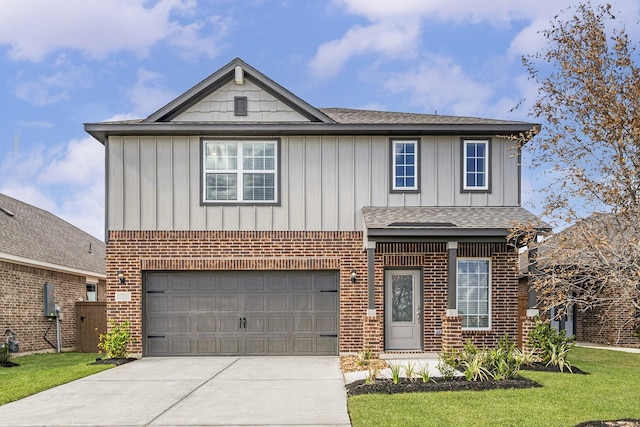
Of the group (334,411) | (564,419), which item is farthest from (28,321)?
(564,419)

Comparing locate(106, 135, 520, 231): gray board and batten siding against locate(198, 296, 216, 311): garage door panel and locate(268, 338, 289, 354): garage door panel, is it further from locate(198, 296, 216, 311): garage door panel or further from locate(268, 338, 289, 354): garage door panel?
locate(268, 338, 289, 354): garage door panel

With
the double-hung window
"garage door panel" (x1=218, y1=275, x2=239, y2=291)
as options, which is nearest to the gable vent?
"garage door panel" (x1=218, y1=275, x2=239, y2=291)

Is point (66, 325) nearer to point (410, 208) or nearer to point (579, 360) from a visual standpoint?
point (410, 208)

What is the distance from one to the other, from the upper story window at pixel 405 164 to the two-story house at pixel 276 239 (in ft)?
0.29

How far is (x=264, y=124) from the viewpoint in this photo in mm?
15047

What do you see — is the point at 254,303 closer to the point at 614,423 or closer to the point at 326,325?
the point at 326,325

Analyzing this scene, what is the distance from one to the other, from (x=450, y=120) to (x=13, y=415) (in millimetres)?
12443

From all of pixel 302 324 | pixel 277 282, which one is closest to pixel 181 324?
pixel 277 282

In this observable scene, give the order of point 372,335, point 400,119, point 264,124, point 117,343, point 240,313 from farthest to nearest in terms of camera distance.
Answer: point 400,119 < point 240,313 < point 264,124 < point 117,343 < point 372,335

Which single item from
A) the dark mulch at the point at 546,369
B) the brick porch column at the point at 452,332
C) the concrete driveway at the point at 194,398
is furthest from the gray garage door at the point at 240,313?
the dark mulch at the point at 546,369

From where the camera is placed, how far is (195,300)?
15.3m

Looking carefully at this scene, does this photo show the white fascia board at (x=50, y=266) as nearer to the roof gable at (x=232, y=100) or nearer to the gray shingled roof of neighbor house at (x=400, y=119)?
the roof gable at (x=232, y=100)

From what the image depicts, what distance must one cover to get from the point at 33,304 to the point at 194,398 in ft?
Result: 36.7

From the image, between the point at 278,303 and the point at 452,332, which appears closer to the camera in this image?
the point at 452,332
